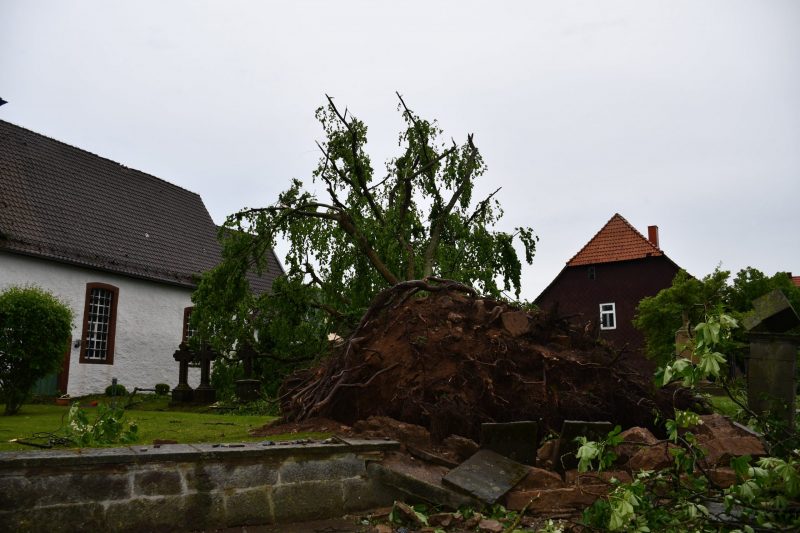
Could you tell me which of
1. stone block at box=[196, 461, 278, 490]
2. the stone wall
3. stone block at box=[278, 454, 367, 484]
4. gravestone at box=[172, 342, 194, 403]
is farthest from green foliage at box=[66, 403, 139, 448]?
gravestone at box=[172, 342, 194, 403]

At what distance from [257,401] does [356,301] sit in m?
2.91

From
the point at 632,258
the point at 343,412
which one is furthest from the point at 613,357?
the point at 632,258

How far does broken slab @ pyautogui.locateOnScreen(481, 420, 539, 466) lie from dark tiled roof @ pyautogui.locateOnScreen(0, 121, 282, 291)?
14381 mm

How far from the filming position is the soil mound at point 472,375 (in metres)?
6.19

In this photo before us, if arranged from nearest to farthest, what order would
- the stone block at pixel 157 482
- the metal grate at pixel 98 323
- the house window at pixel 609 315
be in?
the stone block at pixel 157 482, the metal grate at pixel 98 323, the house window at pixel 609 315

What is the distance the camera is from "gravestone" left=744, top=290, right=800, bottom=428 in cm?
688

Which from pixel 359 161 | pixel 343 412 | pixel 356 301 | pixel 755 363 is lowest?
pixel 343 412

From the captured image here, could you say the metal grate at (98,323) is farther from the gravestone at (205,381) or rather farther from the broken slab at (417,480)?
the broken slab at (417,480)

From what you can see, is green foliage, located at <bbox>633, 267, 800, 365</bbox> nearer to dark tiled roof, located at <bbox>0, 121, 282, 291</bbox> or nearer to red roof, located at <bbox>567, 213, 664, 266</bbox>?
red roof, located at <bbox>567, 213, 664, 266</bbox>

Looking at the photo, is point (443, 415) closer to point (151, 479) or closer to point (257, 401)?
point (151, 479)

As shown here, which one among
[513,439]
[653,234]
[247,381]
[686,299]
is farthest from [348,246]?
[653,234]

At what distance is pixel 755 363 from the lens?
23.6ft

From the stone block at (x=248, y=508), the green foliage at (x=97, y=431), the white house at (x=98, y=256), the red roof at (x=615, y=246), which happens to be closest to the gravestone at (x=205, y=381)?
the white house at (x=98, y=256)

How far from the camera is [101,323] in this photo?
19844mm
